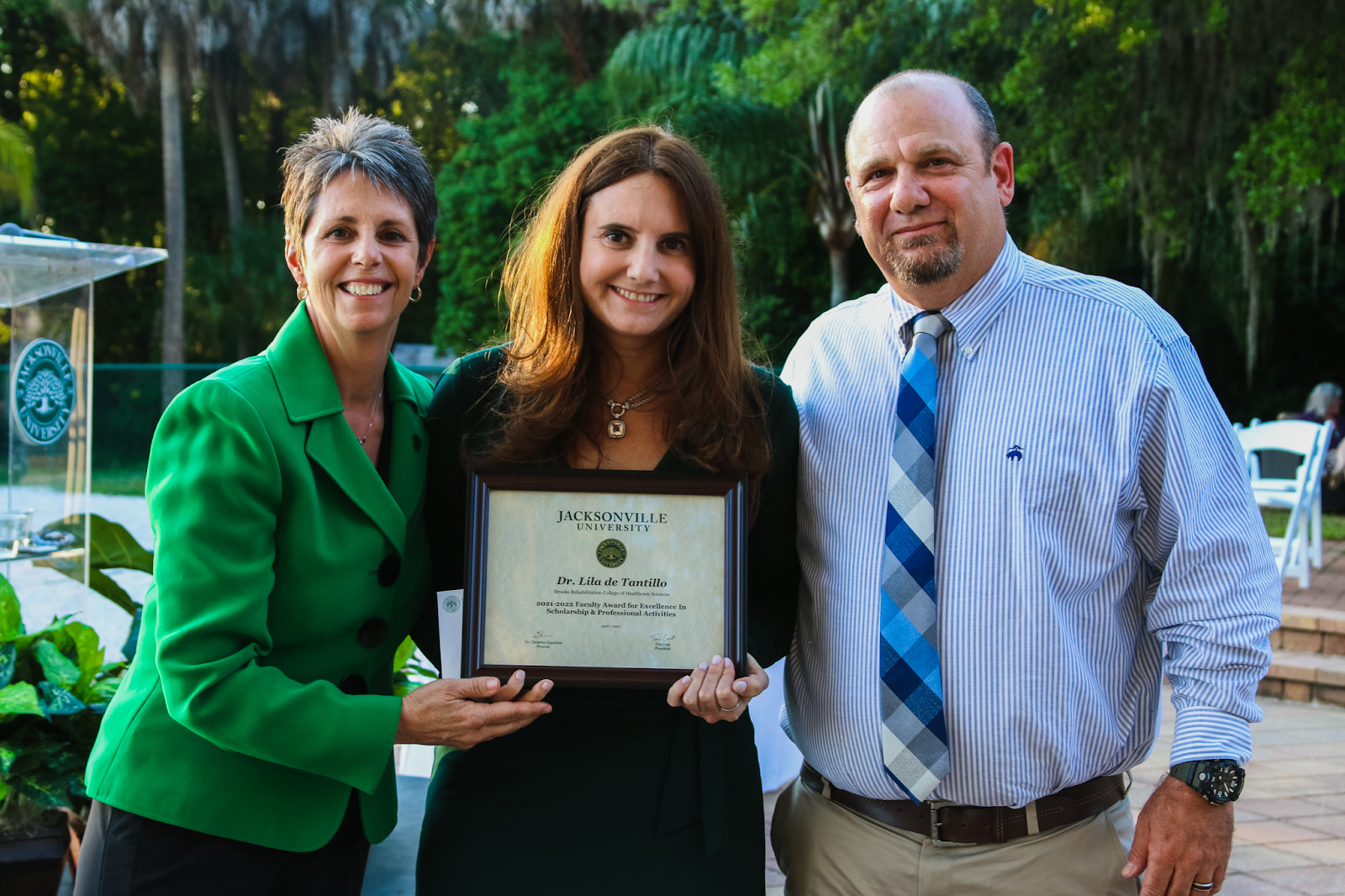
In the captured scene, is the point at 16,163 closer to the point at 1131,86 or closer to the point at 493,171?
the point at 493,171

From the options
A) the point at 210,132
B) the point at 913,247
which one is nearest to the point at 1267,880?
the point at 913,247

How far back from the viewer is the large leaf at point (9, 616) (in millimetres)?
3281

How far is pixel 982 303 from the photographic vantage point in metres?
2.17

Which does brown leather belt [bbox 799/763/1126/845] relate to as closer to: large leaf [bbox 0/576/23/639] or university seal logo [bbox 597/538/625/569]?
university seal logo [bbox 597/538/625/569]

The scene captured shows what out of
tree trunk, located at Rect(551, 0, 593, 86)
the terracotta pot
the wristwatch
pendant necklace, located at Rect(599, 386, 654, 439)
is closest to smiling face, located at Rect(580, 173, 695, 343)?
pendant necklace, located at Rect(599, 386, 654, 439)

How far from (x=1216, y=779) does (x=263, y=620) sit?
1649 millimetres

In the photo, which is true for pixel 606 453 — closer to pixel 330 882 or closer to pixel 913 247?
pixel 913 247

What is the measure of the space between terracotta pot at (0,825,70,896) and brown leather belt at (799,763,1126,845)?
232cm

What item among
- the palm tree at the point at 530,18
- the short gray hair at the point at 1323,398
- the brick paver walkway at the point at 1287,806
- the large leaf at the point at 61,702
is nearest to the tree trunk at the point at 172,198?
the palm tree at the point at 530,18

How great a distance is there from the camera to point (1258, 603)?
194 centimetres

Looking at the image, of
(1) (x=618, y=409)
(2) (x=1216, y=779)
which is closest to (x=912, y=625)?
(2) (x=1216, y=779)

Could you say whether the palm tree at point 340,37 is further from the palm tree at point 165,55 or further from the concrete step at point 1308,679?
the concrete step at point 1308,679

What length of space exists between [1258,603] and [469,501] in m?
1.41

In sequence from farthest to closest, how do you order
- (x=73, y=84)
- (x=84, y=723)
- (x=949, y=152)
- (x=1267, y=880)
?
1. (x=73, y=84)
2. (x=1267, y=880)
3. (x=84, y=723)
4. (x=949, y=152)
